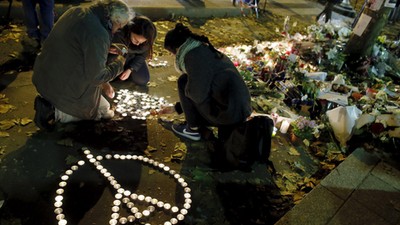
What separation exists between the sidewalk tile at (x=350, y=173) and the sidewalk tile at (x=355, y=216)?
0.53 feet

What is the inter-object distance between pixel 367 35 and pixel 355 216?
5986 mm

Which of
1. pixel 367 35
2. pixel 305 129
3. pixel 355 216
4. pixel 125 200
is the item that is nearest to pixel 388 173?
pixel 355 216

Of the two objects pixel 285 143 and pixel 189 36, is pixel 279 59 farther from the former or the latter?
pixel 189 36

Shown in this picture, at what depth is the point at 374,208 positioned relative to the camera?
3.46 meters

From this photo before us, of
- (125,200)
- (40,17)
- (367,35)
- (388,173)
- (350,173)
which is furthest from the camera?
(367,35)

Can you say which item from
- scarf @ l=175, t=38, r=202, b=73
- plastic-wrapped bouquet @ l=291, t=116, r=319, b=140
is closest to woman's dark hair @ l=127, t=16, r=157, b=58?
scarf @ l=175, t=38, r=202, b=73

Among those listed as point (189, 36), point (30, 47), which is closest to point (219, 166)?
point (189, 36)

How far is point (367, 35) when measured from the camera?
25.3 feet

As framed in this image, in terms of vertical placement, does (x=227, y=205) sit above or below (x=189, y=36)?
below

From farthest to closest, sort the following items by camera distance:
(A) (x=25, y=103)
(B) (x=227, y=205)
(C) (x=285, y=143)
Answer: (C) (x=285, y=143) < (A) (x=25, y=103) < (B) (x=227, y=205)

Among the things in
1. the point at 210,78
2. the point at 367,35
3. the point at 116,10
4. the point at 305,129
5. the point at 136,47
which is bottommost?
the point at 305,129

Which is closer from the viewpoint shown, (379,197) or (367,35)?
(379,197)

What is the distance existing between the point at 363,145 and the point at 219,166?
7.82 ft

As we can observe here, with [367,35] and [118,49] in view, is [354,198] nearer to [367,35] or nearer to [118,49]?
[118,49]
